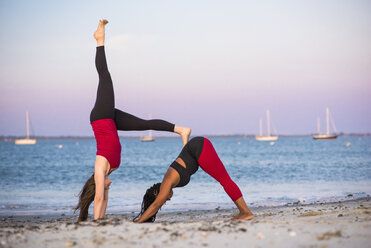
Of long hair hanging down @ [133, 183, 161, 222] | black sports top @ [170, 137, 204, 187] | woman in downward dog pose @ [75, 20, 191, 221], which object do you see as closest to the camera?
woman in downward dog pose @ [75, 20, 191, 221]

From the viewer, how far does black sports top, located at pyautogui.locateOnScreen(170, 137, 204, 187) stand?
609 centimetres

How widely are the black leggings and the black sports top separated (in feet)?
1.18

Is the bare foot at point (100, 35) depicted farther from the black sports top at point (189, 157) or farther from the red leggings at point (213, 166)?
the red leggings at point (213, 166)

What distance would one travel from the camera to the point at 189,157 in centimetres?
615

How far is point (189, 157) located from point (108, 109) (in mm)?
1311

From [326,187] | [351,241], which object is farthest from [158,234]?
[326,187]

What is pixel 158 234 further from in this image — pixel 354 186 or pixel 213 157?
pixel 354 186

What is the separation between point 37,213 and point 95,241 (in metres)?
7.31

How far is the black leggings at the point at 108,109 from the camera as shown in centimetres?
595

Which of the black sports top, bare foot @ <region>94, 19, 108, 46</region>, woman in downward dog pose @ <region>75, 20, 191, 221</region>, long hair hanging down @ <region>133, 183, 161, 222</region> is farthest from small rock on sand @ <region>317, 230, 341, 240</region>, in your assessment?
bare foot @ <region>94, 19, 108, 46</region>

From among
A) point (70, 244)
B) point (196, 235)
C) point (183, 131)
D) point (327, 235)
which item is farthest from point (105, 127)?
point (327, 235)

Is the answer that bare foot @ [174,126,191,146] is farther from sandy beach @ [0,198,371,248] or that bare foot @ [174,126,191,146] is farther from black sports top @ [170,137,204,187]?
sandy beach @ [0,198,371,248]

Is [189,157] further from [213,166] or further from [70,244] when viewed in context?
Result: [70,244]

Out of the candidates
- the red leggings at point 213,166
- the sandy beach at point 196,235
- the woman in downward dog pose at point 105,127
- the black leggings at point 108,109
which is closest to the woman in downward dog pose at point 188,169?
the red leggings at point 213,166
